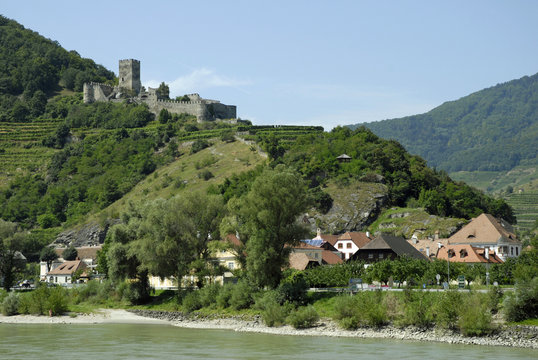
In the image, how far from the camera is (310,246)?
89.6 meters

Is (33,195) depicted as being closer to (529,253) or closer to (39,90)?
(39,90)

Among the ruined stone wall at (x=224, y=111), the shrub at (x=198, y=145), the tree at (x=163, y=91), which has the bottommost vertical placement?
the shrub at (x=198, y=145)

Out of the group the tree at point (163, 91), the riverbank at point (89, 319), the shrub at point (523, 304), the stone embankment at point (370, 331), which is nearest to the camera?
the stone embankment at point (370, 331)

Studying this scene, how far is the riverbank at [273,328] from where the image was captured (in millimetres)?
48875

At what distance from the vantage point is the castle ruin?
17162cm

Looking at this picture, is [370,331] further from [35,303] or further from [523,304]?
[35,303]

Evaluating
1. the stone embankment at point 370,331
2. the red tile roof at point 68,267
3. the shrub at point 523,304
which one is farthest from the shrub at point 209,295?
the red tile roof at point 68,267

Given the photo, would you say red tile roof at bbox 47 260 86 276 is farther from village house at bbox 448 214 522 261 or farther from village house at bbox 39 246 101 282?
village house at bbox 448 214 522 261

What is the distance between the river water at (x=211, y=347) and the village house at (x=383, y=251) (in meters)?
26.1

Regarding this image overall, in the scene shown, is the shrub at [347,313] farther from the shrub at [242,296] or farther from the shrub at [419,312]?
the shrub at [242,296]

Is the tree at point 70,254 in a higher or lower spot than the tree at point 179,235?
lower

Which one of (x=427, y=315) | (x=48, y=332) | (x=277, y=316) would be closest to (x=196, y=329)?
(x=277, y=316)

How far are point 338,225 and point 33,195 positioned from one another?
67.8m

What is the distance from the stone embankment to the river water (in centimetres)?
119
